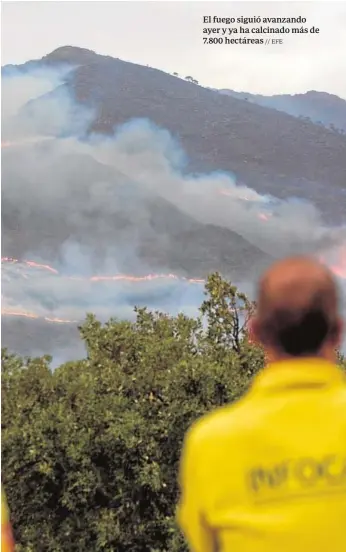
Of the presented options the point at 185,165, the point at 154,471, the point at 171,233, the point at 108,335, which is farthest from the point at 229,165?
the point at 154,471

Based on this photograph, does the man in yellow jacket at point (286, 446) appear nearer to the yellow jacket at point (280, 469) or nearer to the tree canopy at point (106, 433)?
the yellow jacket at point (280, 469)

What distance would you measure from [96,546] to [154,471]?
286 millimetres

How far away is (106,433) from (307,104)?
47.4 inches

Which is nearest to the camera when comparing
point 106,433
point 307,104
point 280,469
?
point 280,469

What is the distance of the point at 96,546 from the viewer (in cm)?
236

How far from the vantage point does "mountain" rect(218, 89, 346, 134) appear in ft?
8.28

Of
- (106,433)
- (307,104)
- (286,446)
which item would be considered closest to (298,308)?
(286,446)

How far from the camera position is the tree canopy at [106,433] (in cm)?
235

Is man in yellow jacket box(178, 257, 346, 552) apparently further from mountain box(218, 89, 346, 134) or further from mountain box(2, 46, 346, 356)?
mountain box(218, 89, 346, 134)

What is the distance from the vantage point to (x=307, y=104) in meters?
2.54

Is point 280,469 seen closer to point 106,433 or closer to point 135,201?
point 106,433

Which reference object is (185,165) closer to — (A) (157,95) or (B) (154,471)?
(A) (157,95)

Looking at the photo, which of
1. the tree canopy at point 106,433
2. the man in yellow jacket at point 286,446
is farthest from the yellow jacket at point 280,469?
the tree canopy at point 106,433

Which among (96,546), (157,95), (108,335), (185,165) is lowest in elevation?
(96,546)
